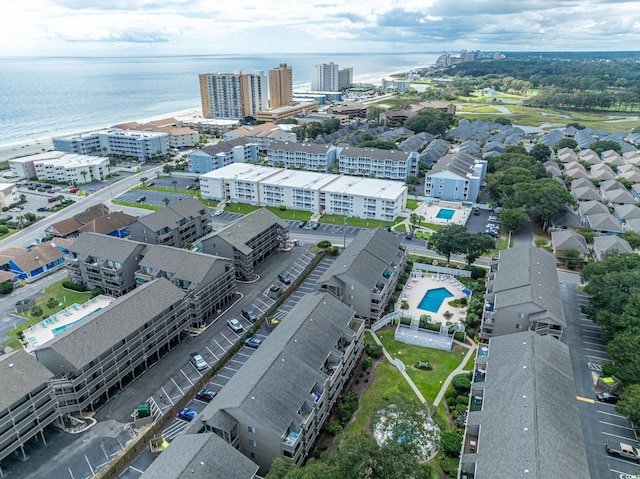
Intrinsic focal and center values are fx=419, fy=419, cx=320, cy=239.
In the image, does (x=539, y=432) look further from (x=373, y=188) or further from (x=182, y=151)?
(x=182, y=151)

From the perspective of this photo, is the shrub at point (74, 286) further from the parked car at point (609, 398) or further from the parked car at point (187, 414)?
the parked car at point (609, 398)

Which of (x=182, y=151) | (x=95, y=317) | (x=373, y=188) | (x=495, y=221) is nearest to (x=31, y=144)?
(x=182, y=151)

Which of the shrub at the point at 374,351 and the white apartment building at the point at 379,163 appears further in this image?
the white apartment building at the point at 379,163

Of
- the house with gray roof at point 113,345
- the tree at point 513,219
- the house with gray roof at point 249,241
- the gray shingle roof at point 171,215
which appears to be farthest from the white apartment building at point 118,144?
the tree at point 513,219

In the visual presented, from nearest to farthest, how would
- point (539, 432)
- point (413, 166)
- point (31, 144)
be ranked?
point (539, 432) < point (413, 166) < point (31, 144)

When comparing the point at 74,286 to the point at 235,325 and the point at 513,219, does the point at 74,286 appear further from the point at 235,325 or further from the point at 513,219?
the point at 513,219

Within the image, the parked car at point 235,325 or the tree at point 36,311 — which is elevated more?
the tree at point 36,311
